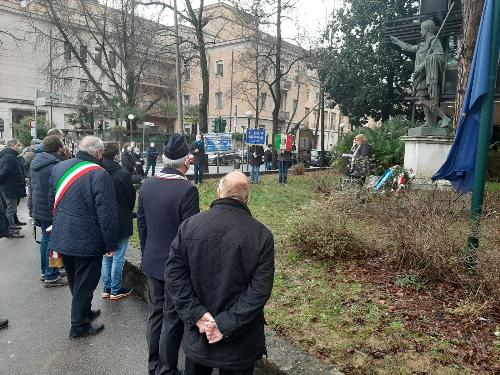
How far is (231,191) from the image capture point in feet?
8.10

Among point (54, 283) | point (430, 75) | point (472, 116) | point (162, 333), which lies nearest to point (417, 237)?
point (472, 116)

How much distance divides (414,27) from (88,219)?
22003mm

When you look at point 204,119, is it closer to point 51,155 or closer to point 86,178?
point 51,155

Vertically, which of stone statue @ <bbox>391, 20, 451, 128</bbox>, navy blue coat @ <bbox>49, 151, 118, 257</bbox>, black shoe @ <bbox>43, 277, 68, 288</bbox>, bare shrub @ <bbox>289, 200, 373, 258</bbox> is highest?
stone statue @ <bbox>391, 20, 451, 128</bbox>

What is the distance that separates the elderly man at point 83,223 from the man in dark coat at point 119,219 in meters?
0.38

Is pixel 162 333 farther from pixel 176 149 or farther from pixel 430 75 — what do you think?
pixel 430 75

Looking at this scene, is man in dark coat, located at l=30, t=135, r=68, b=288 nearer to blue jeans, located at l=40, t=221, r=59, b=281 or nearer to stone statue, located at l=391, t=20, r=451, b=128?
blue jeans, located at l=40, t=221, r=59, b=281

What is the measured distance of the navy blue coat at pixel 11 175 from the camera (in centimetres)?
773

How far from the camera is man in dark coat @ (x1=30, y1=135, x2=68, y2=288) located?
5262 mm

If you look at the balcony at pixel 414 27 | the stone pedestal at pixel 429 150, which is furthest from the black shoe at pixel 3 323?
the balcony at pixel 414 27

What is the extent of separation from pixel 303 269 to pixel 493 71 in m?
3.13

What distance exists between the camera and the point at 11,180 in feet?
26.3

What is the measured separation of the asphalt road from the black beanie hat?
1809 mm

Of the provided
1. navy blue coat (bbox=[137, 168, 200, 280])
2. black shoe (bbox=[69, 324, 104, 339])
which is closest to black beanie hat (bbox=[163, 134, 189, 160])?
navy blue coat (bbox=[137, 168, 200, 280])
